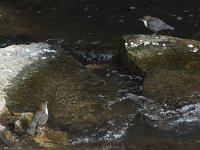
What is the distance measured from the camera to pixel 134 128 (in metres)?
6.96

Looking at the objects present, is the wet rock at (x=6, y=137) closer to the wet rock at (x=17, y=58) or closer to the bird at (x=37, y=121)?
the bird at (x=37, y=121)

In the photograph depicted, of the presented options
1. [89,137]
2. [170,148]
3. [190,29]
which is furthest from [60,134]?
[190,29]

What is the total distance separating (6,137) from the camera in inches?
257

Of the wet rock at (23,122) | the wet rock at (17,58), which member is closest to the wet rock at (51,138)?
the wet rock at (23,122)

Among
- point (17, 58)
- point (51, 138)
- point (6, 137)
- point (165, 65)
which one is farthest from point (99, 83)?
point (6, 137)

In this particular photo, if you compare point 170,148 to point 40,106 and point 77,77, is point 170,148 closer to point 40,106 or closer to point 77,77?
point 40,106

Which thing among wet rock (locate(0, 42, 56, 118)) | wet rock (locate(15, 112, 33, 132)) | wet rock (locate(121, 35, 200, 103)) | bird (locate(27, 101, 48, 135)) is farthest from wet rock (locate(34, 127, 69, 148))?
wet rock (locate(121, 35, 200, 103))

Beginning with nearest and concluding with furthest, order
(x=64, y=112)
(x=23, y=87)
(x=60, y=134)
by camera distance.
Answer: (x=60, y=134)
(x=64, y=112)
(x=23, y=87)

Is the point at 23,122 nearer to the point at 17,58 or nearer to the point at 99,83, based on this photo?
the point at 99,83

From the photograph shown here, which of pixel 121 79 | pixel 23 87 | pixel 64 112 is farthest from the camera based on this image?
pixel 121 79

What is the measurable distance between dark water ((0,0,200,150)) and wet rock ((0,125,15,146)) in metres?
0.19

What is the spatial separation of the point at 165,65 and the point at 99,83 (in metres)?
1.16

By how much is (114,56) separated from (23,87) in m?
2.32

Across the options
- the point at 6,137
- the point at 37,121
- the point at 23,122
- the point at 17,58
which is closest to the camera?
the point at 6,137
